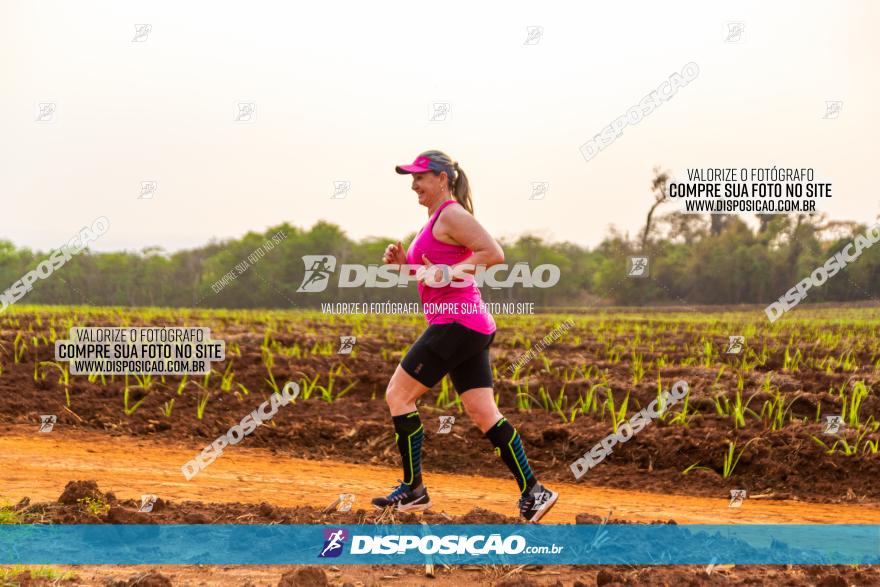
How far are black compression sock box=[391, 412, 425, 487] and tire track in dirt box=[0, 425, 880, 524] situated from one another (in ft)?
3.37

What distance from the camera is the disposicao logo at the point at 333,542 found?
15.1ft

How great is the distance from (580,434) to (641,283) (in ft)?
80.6

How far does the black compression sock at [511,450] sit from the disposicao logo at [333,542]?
3.41 ft

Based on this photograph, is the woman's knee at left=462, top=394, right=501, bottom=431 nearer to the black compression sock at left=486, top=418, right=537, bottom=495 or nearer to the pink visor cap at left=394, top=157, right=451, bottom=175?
the black compression sock at left=486, top=418, right=537, bottom=495

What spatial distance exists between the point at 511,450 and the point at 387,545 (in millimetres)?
942

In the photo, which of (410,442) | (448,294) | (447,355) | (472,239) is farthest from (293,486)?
(472,239)

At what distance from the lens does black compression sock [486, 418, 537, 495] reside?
505 centimetres

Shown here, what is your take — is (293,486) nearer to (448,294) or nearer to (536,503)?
(536,503)

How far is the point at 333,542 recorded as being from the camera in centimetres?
467

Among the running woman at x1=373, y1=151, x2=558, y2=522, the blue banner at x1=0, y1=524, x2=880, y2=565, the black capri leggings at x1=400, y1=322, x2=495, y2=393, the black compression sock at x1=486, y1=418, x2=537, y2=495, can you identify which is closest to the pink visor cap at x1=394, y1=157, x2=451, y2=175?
the running woman at x1=373, y1=151, x2=558, y2=522

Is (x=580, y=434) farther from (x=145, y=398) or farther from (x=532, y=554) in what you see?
(x=145, y=398)

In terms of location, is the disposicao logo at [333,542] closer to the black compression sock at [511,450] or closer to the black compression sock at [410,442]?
the black compression sock at [410,442]

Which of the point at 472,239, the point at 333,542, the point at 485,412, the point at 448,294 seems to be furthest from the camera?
the point at 485,412

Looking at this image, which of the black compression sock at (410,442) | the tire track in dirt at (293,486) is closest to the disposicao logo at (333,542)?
the black compression sock at (410,442)
